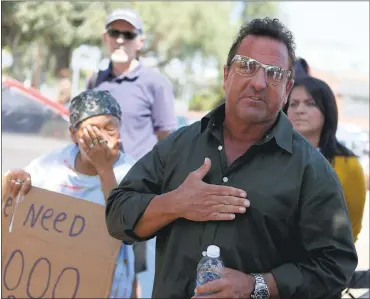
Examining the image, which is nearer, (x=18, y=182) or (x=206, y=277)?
(x=206, y=277)

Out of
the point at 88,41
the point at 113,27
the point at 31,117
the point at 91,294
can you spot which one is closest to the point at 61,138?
the point at 31,117

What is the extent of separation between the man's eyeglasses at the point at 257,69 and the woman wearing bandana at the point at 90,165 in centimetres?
124

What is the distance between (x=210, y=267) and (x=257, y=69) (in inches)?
25.3

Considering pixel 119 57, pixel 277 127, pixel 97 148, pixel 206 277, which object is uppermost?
pixel 119 57

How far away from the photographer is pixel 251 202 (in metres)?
1.78

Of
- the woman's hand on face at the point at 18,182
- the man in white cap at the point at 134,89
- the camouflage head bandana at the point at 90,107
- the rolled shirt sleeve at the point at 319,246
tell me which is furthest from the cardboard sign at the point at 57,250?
the rolled shirt sleeve at the point at 319,246

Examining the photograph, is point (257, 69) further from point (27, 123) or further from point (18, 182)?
point (27, 123)

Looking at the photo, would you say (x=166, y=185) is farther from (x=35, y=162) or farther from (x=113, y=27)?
(x=113, y=27)

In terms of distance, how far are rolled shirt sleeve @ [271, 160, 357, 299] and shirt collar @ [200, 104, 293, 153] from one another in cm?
11

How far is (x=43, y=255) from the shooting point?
10.0ft

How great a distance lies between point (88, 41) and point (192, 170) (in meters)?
27.7

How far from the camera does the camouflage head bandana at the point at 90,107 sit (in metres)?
2.97

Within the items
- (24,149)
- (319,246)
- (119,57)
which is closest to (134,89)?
(119,57)

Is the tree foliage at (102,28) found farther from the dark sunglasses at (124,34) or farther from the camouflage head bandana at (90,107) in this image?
the camouflage head bandana at (90,107)
